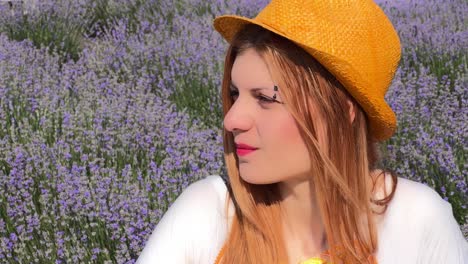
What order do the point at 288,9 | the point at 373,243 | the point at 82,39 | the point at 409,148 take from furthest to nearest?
the point at 82,39 → the point at 409,148 → the point at 373,243 → the point at 288,9

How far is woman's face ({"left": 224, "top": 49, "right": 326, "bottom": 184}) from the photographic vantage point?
2180 mm

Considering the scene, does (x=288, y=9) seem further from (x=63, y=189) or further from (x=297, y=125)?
(x=63, y=189)

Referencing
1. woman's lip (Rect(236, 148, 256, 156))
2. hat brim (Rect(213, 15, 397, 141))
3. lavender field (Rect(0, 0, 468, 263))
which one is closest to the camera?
hat brim (Rect(213, 15, 397, 141))

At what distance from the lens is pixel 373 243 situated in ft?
7.50

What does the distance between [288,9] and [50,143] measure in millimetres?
2458

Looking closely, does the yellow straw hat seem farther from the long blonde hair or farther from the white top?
the white top

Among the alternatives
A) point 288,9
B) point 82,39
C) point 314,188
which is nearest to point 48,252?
point 314,188

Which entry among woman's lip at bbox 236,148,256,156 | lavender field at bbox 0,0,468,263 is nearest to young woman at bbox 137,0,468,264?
woman's lip at bbox 236,148,256,156

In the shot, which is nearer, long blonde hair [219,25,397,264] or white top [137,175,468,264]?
long blonde hair [219,25,397,264]

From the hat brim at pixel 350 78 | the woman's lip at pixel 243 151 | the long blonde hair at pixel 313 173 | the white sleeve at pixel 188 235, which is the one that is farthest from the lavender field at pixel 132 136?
the hat brim at pixel 350 78

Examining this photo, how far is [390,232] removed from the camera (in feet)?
7.54

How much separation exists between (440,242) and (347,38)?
2.13ft

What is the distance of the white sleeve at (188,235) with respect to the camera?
229 centimetres

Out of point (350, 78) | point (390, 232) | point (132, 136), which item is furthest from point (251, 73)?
point (132, 136)
